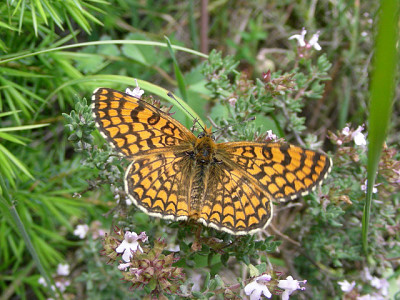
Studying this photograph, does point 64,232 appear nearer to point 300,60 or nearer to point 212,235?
point 212,235

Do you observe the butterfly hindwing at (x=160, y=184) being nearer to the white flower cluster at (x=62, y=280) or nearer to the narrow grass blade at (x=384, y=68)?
the narrow grass blade at (x=384, y=68)

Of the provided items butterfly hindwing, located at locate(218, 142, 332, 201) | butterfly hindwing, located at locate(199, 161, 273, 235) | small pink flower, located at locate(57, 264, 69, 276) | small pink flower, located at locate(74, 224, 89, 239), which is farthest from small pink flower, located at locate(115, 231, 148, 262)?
small pink flower, located at locate(57, 264, 69, 276)

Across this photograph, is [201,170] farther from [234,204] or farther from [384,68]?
[384,68]

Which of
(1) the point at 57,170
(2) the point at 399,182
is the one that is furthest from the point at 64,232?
(2) the point at 399,182

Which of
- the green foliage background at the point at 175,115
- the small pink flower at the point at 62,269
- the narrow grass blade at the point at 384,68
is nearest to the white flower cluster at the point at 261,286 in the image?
the green foliage background at the point at 175,115

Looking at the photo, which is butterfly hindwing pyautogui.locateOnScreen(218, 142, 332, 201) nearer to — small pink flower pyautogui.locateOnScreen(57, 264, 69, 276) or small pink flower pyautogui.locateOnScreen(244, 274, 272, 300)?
small pink flower pyautogui.locateOnScreen(244, 274, 272, 300)

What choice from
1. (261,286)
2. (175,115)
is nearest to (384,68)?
(261,286)

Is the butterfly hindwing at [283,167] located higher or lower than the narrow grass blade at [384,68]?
lower
